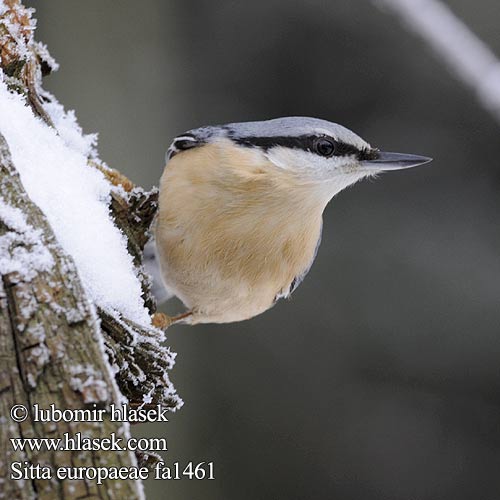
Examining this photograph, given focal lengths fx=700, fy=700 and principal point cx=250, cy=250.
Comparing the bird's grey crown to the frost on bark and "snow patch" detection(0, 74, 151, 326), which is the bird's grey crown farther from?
the frost on bark

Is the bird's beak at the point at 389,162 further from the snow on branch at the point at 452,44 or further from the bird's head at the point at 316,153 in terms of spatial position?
the snow on branch at the point at 452,44

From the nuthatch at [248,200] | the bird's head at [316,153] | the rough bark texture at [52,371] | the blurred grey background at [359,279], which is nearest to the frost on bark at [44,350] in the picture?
the rough bark texture at [52,371]

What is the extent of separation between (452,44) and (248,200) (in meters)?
0.54

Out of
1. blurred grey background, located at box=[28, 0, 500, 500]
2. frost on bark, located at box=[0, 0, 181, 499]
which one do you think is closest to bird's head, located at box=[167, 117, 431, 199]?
frost on bark, located at box=[0, 0, 181, 499]

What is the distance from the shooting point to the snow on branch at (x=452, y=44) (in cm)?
139

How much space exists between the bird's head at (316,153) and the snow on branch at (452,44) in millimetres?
245

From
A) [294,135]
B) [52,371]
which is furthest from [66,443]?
[294,135]

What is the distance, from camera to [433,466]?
308 cm

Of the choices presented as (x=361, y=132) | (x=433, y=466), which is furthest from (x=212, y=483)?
(x=361, y=132)

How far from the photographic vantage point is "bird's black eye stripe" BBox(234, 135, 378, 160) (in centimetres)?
163

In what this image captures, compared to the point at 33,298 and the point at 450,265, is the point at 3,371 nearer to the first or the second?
the point at 33,298

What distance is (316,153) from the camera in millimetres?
1640

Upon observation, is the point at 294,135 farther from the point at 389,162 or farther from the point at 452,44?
the point at 452,44

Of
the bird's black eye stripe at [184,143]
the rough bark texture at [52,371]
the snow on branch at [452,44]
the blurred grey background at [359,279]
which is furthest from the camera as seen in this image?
the blurred grey background at [359,279]
